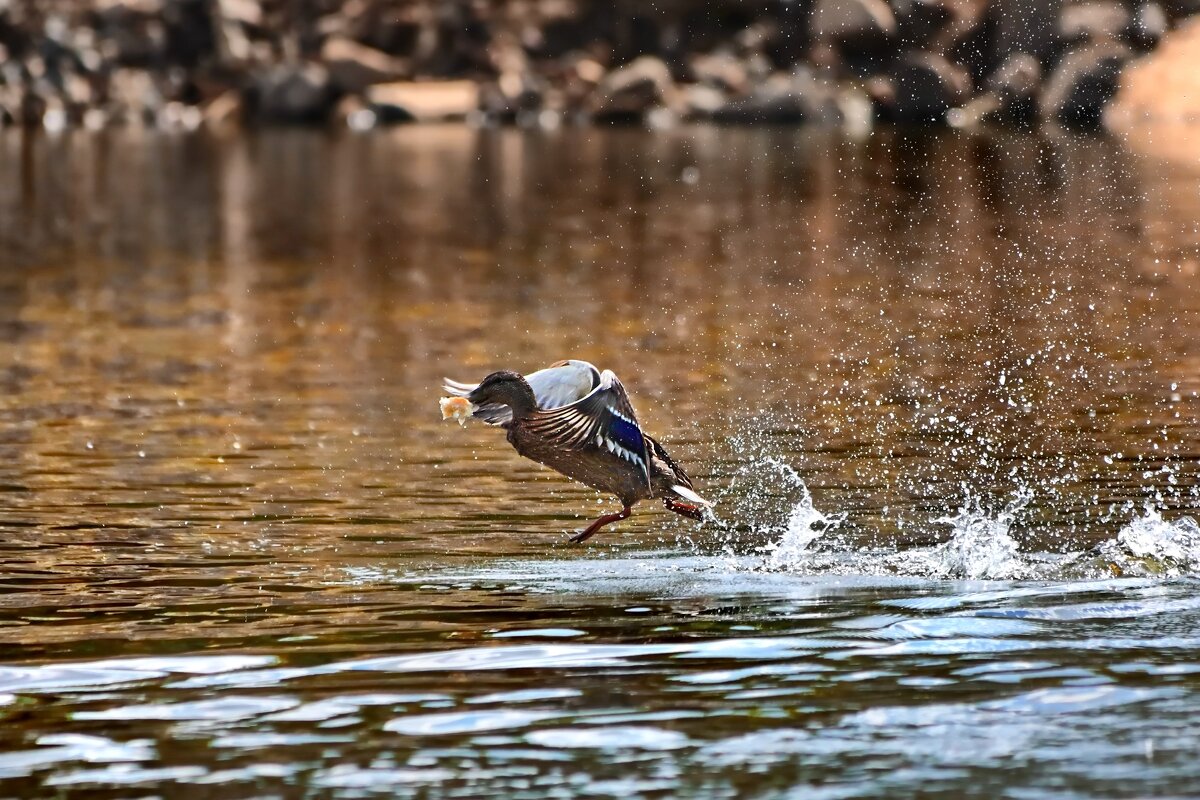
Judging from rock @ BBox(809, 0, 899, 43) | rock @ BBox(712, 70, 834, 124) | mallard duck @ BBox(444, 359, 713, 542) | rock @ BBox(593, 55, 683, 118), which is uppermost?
rock @ BBox(809, 0, 899, 43)

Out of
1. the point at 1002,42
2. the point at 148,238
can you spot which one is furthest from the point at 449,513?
the point at 1002,42

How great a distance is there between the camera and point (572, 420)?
390 inches

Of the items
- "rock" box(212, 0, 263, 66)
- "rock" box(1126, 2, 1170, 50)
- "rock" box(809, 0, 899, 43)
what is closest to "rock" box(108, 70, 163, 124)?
"rock" box(212, 0, 263, 66)

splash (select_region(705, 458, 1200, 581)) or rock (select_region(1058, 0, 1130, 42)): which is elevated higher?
rock (select_region(1058, 0, 1130, 42))

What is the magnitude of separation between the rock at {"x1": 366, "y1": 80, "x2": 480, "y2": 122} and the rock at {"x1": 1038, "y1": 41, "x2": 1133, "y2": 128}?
18.6 metres

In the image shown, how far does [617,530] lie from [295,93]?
51.9 metres

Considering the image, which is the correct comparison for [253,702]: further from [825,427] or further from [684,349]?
[684,349]

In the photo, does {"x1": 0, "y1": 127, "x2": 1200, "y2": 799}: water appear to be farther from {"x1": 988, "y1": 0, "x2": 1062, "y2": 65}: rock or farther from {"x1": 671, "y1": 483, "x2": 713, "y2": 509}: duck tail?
{"x1": 988, "y1": 0, "x2": 1062, "y2": 65}: rock

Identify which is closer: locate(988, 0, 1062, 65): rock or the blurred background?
the blurred background

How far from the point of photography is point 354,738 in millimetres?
7605

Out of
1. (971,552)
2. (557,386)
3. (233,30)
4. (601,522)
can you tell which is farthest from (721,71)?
(557,386)

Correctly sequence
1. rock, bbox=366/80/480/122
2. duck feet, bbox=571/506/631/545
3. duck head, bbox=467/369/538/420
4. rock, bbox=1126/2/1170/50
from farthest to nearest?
rock, bbox=366/80/480/122 → rock, bbox=1126/2/1170/50 → duck feet, bbox=571/506/631/545 → duck head, bbox=467/369/538/420

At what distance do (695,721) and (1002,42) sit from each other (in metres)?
51.9

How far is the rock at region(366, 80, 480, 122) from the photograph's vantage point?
204 ft
